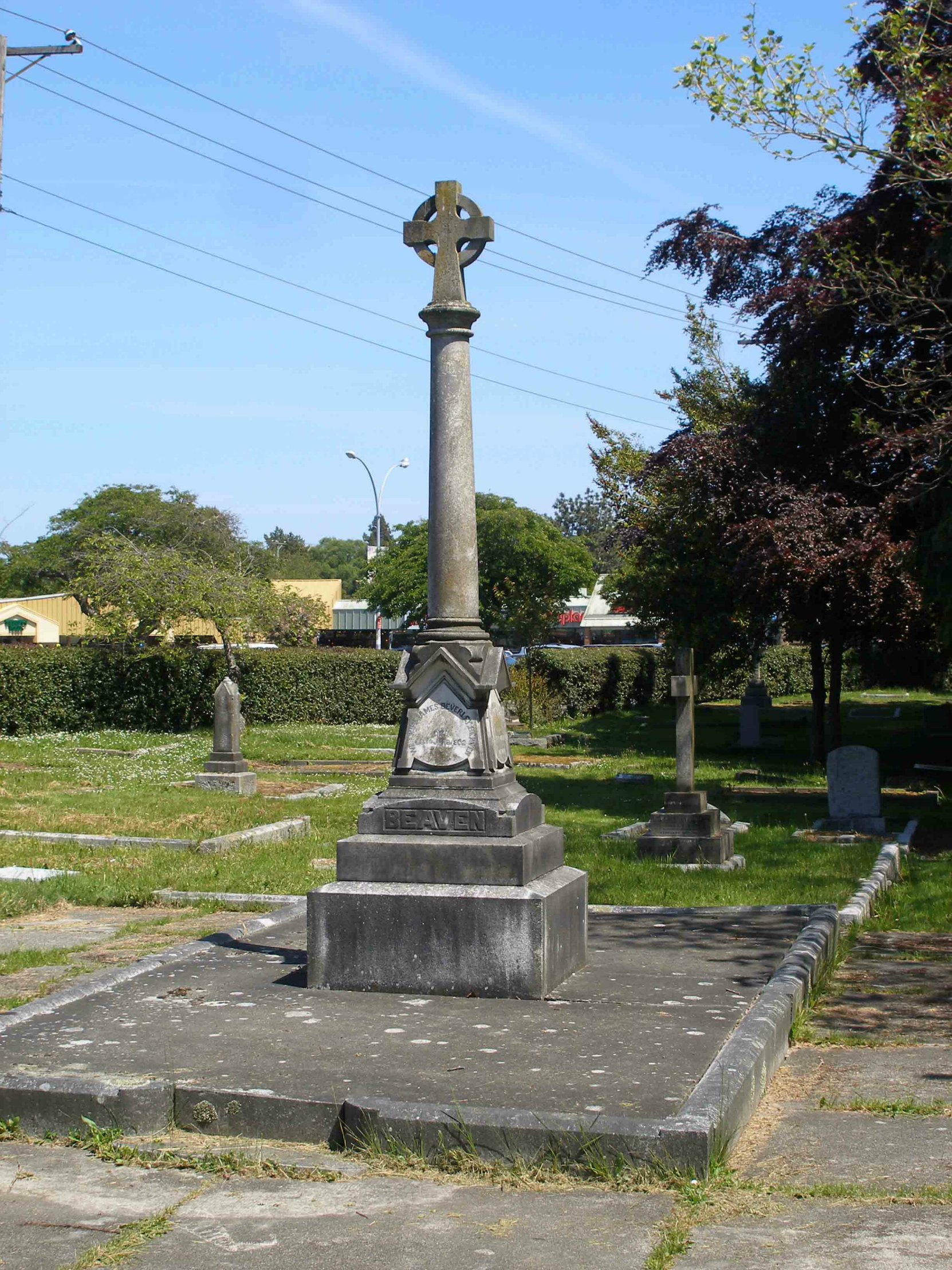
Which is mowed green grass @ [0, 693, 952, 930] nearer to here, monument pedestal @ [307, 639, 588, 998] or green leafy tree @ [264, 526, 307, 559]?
monument pedestal @ [307, 639, 588, 998]

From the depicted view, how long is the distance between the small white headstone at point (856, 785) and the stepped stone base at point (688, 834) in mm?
2502

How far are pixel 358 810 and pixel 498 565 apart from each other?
3386cm

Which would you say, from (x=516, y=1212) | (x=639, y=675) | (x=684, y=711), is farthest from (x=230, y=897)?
(x=639, y=675)

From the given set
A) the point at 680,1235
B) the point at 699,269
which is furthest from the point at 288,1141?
the point at 699,269

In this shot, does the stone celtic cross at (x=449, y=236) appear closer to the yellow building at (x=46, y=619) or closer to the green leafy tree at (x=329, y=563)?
the yellow building at (x=46, y=619)

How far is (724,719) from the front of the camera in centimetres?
3559

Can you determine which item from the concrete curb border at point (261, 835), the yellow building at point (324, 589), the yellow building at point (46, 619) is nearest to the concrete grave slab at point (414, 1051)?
the concrete curb border at point (261, 835)

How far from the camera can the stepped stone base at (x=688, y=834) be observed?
41.3 feet

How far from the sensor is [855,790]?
49.2 feet

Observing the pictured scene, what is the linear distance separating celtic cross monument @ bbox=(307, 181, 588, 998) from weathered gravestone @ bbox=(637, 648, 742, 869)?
5376 mm

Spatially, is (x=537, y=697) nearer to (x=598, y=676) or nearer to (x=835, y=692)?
(x=598, y=676)

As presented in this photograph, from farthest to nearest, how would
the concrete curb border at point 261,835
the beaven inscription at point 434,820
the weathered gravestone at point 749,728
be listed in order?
1. the weathered gravestone at point 749,728
2. the concrete curb border at point 261,835
3. the beaven inscription at point 434,820

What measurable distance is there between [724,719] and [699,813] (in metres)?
23.2

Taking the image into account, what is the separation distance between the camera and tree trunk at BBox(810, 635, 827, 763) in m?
23.6
